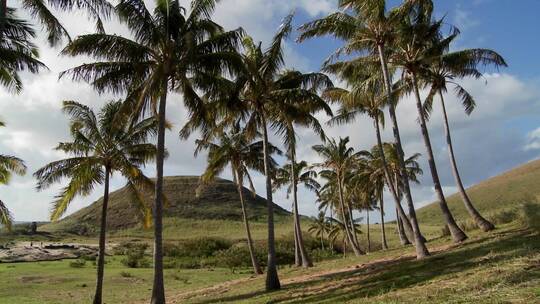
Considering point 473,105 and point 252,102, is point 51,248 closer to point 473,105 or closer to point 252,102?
point 252,102

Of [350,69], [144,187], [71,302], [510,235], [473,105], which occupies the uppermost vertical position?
[350,69]

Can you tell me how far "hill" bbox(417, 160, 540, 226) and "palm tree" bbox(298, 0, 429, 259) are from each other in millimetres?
49086

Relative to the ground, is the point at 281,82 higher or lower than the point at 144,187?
higher

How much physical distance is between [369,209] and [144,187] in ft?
123

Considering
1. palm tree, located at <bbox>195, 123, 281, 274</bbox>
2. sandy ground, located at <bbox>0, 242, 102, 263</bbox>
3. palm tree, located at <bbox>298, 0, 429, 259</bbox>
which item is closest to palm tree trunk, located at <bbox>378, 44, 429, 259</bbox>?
palm tree, located at <bbox>298, 0, 429, 259</bbox>

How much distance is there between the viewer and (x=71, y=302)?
25.3m

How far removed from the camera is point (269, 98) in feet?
73.3

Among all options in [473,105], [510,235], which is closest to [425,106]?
[473,105]

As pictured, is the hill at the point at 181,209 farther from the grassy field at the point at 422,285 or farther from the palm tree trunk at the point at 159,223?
the palm tree trunk at the point at 159,223

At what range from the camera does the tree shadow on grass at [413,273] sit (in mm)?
14047

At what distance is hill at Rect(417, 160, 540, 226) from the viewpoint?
227ft

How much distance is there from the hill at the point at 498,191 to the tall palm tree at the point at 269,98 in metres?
49.7

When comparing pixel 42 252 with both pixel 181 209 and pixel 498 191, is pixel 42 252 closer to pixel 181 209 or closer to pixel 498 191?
pixel 181 209

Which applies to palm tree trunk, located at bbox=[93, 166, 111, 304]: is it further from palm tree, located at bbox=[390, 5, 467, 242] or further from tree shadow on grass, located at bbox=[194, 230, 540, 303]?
palm tree, located at bbox=[390, 5, 467, 242]
